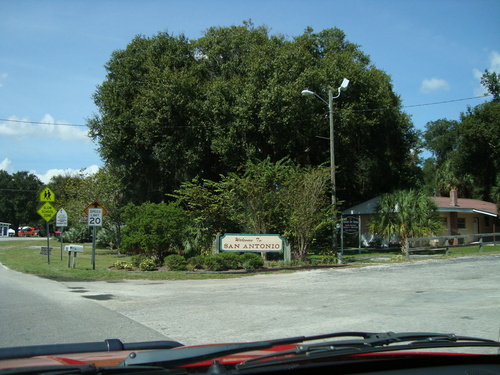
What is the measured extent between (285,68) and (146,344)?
25.9 meters

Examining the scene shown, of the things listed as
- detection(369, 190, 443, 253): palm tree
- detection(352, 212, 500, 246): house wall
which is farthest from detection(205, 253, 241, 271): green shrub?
detection(352, 212, 500, 246): house wall

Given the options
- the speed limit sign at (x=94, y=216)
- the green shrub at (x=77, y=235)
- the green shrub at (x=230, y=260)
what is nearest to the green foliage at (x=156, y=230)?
the speed limit sign at (x=94, y=216)

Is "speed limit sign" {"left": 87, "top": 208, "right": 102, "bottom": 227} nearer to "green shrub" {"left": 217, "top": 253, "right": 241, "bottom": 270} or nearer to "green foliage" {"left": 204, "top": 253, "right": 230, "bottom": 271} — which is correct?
"green foliage" {"left": 204, "top": 253, "right": 230, "bottom": 271}

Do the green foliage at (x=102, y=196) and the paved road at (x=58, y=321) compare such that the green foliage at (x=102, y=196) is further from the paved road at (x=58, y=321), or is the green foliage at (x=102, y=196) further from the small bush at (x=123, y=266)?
the paved road at (x=58, y=321)

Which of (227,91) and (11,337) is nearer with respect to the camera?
(11,337)

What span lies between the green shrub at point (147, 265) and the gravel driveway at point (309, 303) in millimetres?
3332

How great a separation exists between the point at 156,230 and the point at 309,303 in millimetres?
10988

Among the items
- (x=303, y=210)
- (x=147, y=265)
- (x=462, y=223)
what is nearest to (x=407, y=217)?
(x=303, y=210)

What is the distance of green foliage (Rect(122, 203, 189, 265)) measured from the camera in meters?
20.4

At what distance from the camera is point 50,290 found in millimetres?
13945

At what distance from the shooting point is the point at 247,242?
2078 centimetres

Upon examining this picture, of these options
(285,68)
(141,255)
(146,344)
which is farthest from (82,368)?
(285,68)

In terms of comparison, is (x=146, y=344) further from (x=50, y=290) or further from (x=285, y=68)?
(x=285, y=68)

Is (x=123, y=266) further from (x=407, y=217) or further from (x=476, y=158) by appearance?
(x=476, y=158)
